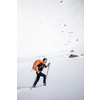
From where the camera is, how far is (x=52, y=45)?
4.81 feet

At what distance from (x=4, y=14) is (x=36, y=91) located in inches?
44.0

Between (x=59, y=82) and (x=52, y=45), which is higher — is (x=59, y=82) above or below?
below

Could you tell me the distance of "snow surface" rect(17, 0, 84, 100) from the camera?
1371mm

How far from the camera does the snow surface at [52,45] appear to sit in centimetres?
137

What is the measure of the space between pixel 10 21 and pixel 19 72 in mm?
701
